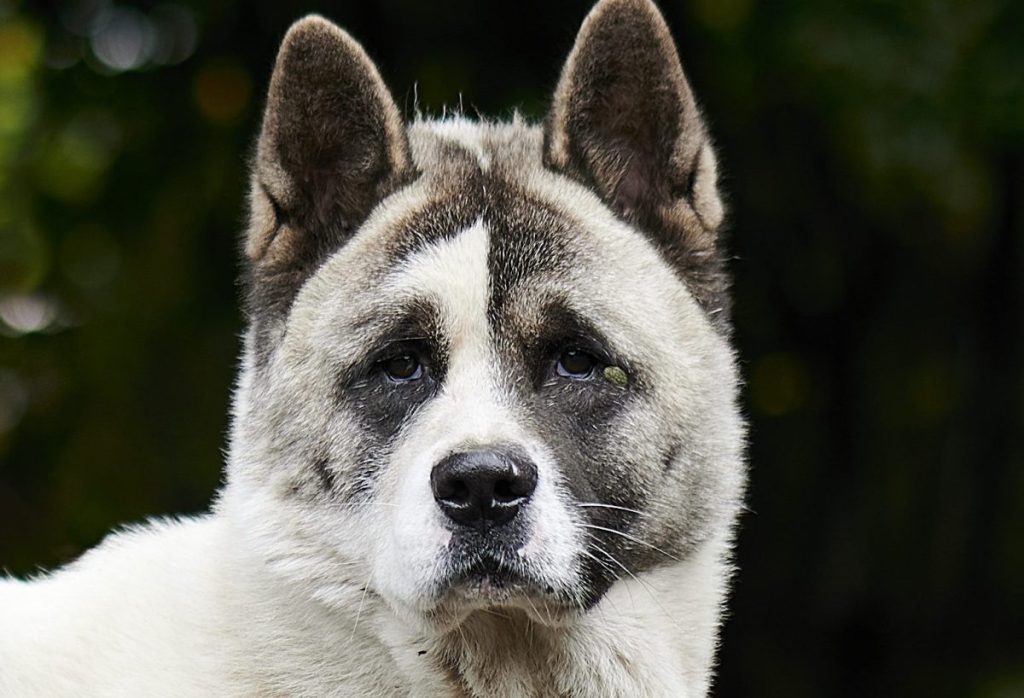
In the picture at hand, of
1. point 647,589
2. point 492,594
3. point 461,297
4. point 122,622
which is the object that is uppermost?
point 461,297

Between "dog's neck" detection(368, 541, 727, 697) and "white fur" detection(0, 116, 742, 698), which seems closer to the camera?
"white fur" detection(0, 116, 742, 698)

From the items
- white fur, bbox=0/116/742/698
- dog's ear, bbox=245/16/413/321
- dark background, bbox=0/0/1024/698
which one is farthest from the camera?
dark background, bbox=0/0/1024/698

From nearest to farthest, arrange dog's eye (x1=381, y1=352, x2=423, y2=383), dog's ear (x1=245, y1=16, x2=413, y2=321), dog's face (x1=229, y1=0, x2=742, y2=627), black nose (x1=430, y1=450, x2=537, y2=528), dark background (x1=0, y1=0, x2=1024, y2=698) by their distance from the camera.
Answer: black nose (x1=430, y1=450, x2=537, y2=528) → dog's face (x1=229, y1=0, x2=742, y2=627) → dog's eye (x1=381, y1=352, x2=423, y2=383) → dog's ear (x1=245, y1=16, x2=413, y2=321) → dark background (x1=0, y1=0, x2=1024, y2=698)

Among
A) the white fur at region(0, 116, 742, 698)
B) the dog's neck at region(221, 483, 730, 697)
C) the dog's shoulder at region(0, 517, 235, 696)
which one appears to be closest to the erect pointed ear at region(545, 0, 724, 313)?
the white fur at region(0, 116, 742, 698)

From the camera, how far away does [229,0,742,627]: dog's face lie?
3746mm

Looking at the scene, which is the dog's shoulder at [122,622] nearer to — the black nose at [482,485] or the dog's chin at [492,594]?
the dog's chin at [492,594]

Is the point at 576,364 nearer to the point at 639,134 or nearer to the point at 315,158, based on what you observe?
the point at 639,134

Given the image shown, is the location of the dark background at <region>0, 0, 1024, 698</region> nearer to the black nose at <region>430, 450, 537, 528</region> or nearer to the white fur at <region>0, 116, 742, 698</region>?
the white fur at <region>0, 116, 742, 698</region>

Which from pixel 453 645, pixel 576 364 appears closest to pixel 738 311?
pixel 576 364

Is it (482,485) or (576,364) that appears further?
(576,364)

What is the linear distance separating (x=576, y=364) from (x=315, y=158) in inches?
46.3

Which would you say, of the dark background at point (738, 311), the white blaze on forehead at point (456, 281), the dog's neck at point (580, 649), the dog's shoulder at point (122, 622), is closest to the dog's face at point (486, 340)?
the white blaze on forehead at point (456, 281)

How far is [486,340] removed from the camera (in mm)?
4039

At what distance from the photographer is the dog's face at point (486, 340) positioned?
12.3 feet
